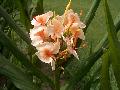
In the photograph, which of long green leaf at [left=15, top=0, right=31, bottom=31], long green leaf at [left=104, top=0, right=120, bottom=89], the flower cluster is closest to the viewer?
long green leaf at [left=104, top=0, right=120, bottom=89]

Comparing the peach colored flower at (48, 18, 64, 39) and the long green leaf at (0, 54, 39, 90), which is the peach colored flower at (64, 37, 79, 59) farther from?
the long green leaf at (0, 54, 39, 90)

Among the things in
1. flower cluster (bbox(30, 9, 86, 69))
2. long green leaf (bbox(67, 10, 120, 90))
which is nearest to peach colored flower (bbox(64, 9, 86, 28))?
flower cluster (bbox(30, 9, 86, 69))

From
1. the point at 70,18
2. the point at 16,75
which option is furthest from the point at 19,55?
the point at 70,18

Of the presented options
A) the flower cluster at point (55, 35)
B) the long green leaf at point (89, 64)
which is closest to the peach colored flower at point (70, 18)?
the flower cluster at point (55, 35)

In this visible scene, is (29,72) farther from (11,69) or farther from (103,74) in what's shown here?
(103,74)

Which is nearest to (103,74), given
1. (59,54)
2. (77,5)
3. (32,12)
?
(59,54)

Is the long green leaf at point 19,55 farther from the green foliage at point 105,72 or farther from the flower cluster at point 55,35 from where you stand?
the green foliage at point 105,72

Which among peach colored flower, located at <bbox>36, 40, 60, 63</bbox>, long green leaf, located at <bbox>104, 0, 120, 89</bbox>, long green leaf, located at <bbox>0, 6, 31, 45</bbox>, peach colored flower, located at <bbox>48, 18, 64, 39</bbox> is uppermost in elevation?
long green leaf, located at <bbox>0, 6, 31, 45</bbox>
